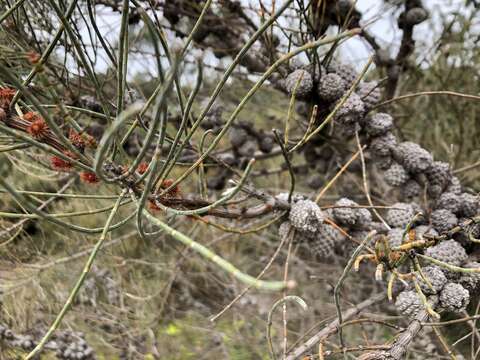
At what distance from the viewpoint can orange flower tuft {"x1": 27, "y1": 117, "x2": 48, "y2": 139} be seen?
39 cm

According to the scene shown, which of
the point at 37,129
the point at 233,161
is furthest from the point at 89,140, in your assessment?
the point at 233,161

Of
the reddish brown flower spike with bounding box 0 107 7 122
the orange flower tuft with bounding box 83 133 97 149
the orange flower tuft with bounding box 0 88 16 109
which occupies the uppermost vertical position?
the orange flower tuft with bounding box 0 88 16 109

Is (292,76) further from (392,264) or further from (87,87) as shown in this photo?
(87,87)

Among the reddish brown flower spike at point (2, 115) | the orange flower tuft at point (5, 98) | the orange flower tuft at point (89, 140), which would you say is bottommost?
the reddish brown flower spike at point (2, 115)

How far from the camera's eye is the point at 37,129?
1.27ft

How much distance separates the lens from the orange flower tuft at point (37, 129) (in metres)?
0.39

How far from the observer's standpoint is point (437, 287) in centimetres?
53

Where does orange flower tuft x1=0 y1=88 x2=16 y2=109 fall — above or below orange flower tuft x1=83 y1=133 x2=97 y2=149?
above

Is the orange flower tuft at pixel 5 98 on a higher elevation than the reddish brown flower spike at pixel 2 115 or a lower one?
higher

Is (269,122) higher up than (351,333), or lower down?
higher up

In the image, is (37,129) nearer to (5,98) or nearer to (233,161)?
(5,98)

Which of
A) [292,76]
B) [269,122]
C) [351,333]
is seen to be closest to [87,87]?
[292,76]

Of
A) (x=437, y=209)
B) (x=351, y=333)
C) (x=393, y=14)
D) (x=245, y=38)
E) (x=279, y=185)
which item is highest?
(x=393, y=14)

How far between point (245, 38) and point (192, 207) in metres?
0.67
